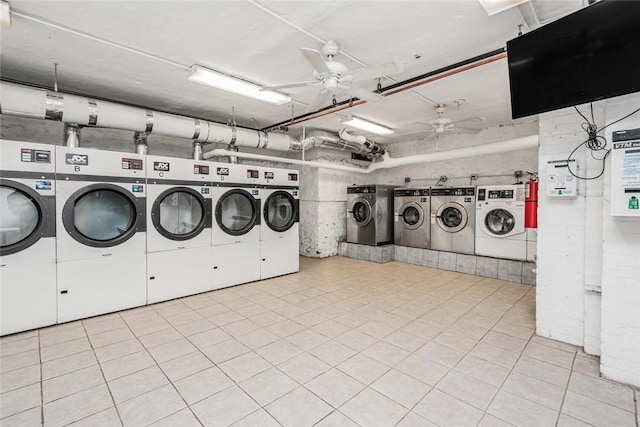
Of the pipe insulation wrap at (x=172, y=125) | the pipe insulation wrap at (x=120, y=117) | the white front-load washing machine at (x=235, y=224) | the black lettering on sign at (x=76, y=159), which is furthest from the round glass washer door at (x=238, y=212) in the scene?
the black lettering on sign at (x=76, y=159)

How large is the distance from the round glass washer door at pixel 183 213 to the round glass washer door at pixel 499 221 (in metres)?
4.79

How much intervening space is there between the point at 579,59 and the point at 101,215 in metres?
4.99

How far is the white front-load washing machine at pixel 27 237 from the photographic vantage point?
9.30 ft

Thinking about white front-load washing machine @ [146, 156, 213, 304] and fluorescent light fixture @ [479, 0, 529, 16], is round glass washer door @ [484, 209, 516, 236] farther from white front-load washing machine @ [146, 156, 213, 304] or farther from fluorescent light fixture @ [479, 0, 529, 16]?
white front-load washing machine @ [146, 156, 213, 304]

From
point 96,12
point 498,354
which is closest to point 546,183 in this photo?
point 498,354

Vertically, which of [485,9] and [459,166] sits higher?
[485,9]

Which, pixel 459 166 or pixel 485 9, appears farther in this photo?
pixel 459 166

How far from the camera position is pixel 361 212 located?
6.72 meters

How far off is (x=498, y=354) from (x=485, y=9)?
279cm

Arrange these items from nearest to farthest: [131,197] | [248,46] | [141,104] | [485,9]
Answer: [485,9], [248,46], [131,197], [141,104]

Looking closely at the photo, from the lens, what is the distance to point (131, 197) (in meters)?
3.54

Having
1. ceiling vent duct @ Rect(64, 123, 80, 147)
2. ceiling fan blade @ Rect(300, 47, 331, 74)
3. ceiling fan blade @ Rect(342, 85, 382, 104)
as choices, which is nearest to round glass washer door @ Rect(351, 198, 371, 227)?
ceiling fan blade @ Rect(342, 85, 382, 104)

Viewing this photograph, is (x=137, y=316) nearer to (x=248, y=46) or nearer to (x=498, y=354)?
(x=248, y=46)

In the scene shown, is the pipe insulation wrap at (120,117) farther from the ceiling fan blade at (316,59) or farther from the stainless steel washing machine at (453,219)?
the stainless steel washing machine at (453,219)
